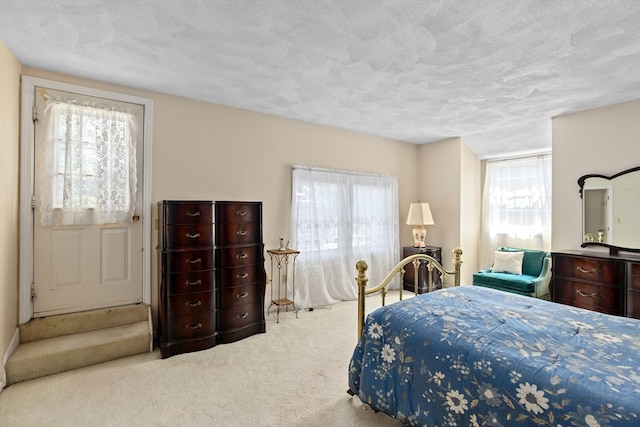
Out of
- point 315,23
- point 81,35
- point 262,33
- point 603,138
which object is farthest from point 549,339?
point 81,35

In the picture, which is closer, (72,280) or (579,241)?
(72,280)

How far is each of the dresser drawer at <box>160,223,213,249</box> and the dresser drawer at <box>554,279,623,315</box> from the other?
383 centimetres

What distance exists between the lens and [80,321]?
2.94 metres

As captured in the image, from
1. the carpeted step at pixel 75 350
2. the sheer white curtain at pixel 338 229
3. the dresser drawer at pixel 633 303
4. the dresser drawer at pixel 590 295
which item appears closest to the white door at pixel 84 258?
the carpeted step at pixel 75 350

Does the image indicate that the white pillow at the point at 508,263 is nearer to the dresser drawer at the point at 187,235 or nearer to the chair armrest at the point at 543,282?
the chair armrest at the point at 543,282

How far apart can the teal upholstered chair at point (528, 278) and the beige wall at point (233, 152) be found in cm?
247

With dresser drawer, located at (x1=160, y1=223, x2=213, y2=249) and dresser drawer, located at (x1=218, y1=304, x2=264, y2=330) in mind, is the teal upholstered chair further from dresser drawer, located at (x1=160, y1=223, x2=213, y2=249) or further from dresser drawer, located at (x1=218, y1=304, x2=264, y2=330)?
dresser drawer, located at (x1=160, y1=223, x2=213, y2=249)

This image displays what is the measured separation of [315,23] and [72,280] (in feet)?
10.1

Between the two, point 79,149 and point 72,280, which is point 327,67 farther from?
point 72,280

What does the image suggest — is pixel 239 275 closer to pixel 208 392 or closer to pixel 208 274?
pixel 208 274

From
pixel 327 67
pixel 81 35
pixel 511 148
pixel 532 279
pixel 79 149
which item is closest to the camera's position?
pixel 81 35

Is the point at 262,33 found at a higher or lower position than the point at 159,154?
higher

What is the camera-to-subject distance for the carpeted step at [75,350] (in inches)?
96.3

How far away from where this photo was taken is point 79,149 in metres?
2.94
